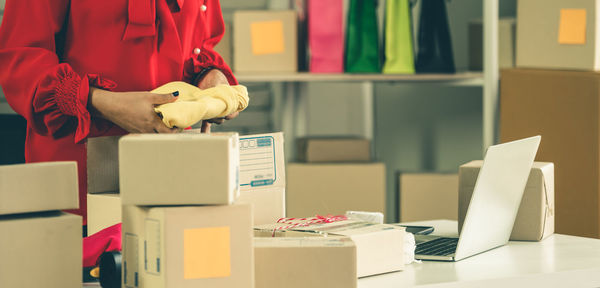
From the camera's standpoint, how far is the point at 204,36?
190cm

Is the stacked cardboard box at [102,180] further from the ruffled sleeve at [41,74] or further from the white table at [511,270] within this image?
the white table at [511,270]

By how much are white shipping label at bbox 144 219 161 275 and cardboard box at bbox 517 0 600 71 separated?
1984 mm

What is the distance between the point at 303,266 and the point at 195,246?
0.18 meters

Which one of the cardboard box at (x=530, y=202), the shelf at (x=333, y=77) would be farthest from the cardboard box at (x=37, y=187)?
the shelf at (x=333, y=77)

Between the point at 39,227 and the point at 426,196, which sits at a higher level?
the point at 39,227

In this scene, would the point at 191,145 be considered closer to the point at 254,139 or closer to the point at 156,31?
the point at 254,139

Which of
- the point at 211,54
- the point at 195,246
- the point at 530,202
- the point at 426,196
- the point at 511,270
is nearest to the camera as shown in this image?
the point at 195,246

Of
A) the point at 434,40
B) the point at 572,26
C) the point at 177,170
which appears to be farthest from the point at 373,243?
the point at 434,40

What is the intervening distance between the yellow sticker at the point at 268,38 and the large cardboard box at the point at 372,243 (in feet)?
5.98

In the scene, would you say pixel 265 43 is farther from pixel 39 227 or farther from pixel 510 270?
pixel 39 227

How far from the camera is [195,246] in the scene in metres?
1.09

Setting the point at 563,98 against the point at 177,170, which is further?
the point at 563,98

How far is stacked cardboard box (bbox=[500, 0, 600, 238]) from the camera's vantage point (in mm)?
2506

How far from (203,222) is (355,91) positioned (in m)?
2.67
